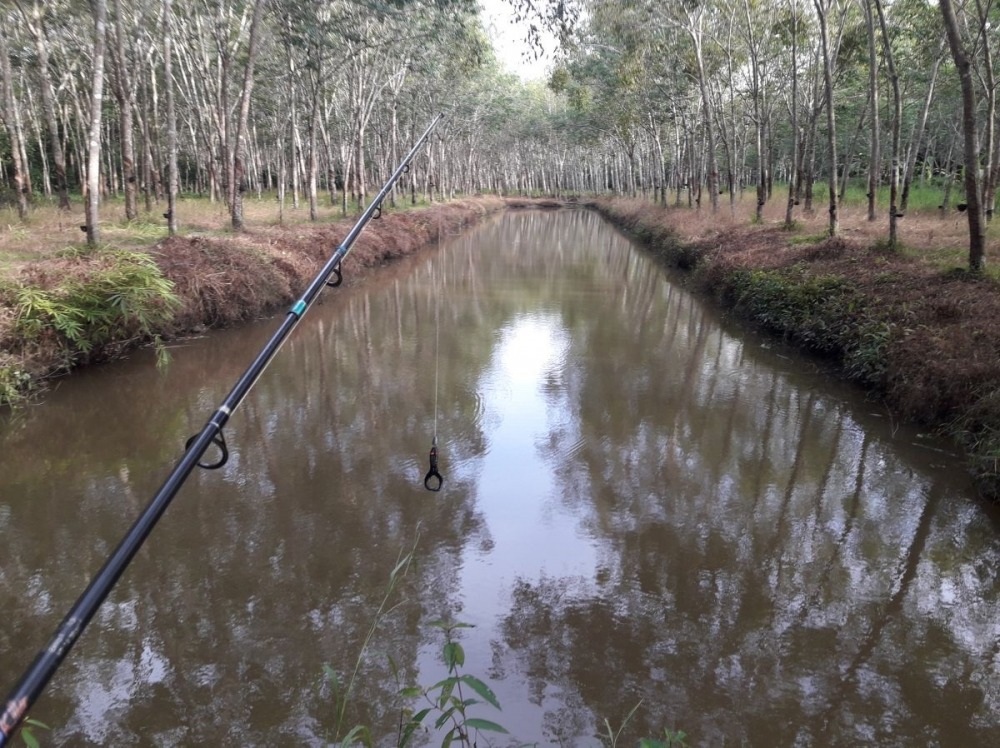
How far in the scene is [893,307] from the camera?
984 centimetres

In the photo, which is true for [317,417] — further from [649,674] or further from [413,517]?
[649,674]

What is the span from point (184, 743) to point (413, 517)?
2.61 m

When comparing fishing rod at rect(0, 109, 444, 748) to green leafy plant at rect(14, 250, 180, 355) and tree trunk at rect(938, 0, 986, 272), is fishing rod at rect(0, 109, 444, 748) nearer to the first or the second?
green leafy plant at rect(14, 250, 180, 355)

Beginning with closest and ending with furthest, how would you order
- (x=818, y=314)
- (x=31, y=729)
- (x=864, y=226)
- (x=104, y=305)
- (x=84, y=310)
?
(x=31, y=729)
(x=84, y=310)
(x=104, y=305)
(x=818, y=314)
(x=864, y=226)

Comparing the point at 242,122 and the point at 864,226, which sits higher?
the point at 242,122

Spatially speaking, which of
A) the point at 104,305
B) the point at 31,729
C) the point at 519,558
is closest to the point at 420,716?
the point at 31,729

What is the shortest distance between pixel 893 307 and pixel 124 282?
11.4m

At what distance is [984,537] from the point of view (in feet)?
18.8

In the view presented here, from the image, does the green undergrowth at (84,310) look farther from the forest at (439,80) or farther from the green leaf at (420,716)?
the green leaf at (420,716)

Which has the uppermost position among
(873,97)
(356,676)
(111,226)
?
(873,97)

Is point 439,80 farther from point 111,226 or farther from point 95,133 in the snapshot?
point 95,133

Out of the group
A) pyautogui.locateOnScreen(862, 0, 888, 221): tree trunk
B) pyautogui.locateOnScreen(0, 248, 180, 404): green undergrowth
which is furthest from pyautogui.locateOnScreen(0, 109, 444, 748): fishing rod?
pyautogui.locateOnScreen(862, 0, 888, 221): tree trunk

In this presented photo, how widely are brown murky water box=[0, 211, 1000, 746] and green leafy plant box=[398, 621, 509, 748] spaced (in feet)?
0.59

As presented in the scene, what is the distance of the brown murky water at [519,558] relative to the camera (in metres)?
3.81
